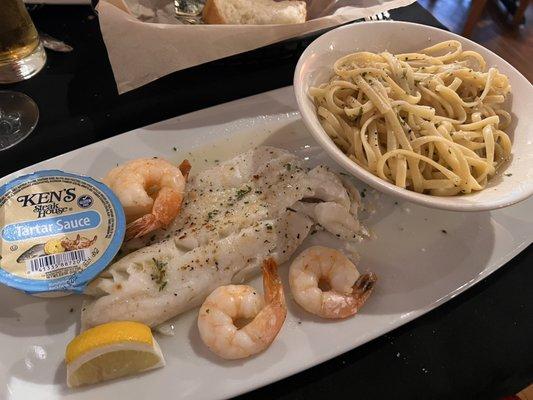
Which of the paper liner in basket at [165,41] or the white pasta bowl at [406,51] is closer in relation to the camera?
the white pasta bowl at [406,51]

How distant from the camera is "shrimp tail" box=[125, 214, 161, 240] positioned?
50.6 inches

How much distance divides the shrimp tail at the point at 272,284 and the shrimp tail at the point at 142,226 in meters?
0.31

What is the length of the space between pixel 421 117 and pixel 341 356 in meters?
0.72

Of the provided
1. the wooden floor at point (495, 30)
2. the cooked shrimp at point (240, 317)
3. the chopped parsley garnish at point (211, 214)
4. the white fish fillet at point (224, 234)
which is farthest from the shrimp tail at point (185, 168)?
the wooden floor at point (495, 30)

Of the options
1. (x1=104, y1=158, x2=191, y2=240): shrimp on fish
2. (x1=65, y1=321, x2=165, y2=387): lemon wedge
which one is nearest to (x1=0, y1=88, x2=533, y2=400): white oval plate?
(x1=65, y1=321, x2=165, y2=387): lemon wedge

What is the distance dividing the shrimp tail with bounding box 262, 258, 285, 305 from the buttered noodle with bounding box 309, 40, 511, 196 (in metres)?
0.38

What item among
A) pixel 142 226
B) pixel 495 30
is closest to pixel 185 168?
pixel 142 226

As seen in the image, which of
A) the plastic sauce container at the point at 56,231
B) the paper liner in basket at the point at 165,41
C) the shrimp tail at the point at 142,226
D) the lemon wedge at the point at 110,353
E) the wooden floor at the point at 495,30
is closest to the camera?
the lemon wedge at the point at 110,353

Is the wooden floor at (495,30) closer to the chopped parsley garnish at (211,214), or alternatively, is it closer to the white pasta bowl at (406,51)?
the white pasta bowl at (406,51)

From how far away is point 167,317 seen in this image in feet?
3.95

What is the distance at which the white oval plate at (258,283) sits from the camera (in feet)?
3.58

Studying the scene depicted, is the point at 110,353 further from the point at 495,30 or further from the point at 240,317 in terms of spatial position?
the point at 495,30

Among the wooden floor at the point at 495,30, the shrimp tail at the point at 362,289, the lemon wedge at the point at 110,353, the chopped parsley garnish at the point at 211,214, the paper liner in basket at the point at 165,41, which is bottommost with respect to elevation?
the wooden floor at the point at 495,30

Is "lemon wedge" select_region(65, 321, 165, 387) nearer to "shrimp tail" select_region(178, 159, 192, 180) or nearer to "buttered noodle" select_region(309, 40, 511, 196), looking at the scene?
"shrimp tail" select_region(178, 159, 192, 180)
